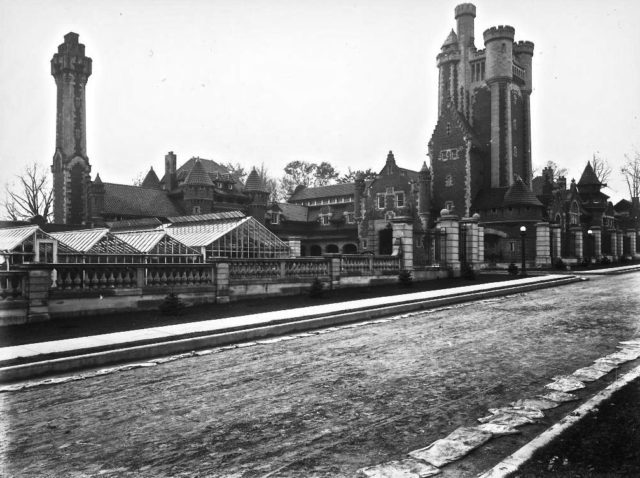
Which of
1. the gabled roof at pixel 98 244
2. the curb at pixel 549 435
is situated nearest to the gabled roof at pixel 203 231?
the gabled roof at pixel 98 244

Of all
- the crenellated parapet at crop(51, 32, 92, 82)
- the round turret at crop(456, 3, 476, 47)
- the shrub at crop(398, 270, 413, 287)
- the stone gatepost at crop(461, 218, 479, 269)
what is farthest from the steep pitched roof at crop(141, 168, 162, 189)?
the shrub at crop(398, 270, 413, 287)

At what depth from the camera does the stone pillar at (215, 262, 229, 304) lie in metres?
16.9

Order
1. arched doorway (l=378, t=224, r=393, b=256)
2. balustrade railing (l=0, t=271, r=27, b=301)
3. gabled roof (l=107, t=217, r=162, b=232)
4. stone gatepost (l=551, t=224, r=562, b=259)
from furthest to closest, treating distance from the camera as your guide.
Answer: arched doorway (l=378, t=224, r=393, b=256) → stone gatepost (l=551, t=224, r=562, b=259) → gabled roof (l=107, t=217, r=162, b=232) → balustrade railing (l=0, t=271, r=27, b=301)

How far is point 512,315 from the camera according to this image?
13.4 metres

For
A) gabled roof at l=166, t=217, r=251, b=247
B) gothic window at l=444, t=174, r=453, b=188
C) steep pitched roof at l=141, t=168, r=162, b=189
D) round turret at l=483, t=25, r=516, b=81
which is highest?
round turret at l=483, t=25, r=516, b=81

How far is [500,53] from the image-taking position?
51.8 meters

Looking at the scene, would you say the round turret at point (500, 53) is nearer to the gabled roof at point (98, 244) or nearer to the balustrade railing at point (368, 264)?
the balustrade railing at point (368, 264)

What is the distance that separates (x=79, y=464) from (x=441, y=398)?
3.99 meters

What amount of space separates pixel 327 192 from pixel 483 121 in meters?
21.4

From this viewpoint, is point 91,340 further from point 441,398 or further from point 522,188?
point 522,188

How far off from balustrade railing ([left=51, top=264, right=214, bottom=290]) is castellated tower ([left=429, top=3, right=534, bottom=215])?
3819 cm

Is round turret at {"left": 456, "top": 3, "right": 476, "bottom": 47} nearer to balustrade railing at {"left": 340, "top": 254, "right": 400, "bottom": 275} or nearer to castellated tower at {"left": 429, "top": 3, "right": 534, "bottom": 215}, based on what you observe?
castellated tower at {"left": 429, "top": 3, "right": 534, "bottom": 215}

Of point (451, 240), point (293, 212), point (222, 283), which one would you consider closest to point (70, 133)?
point (293, 212)

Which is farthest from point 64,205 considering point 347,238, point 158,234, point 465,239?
point 465,239
